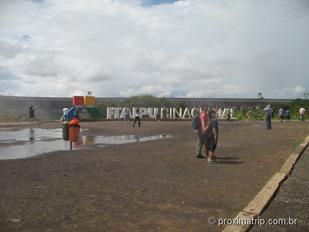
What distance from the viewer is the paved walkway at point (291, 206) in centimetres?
613

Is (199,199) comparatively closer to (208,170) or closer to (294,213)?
(294,213)

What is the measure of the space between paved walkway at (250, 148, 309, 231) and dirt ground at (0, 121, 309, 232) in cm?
51

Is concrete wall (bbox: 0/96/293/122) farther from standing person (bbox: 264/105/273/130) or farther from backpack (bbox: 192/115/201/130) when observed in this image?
backpack (bbox: 192/115/201/130)

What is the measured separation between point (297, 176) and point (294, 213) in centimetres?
325

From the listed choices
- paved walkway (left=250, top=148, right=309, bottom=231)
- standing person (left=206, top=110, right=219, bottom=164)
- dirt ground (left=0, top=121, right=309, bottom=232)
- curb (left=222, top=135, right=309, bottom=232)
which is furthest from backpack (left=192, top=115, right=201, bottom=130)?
paved walkway (left=250, top=148, right=309, bottom=231)

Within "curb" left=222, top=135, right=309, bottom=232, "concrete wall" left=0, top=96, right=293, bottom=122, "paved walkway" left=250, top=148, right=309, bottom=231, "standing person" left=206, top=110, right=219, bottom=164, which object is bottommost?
"paved walkway" left=250, top=148, right=309, bottom=231

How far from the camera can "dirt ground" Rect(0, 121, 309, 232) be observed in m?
6.22

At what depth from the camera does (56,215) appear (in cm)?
642

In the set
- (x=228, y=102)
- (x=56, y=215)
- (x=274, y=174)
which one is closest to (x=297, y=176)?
(x=274, y=174)

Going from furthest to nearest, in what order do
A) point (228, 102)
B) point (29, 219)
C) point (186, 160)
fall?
point (228, 102) → point (186, 160) → point (29, 219)

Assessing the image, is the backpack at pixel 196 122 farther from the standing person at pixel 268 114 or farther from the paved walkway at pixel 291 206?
the standing person at pixel 268 114

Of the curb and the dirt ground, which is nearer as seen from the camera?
the curb

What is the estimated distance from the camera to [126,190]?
827cm

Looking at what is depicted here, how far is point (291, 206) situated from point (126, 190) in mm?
2941
